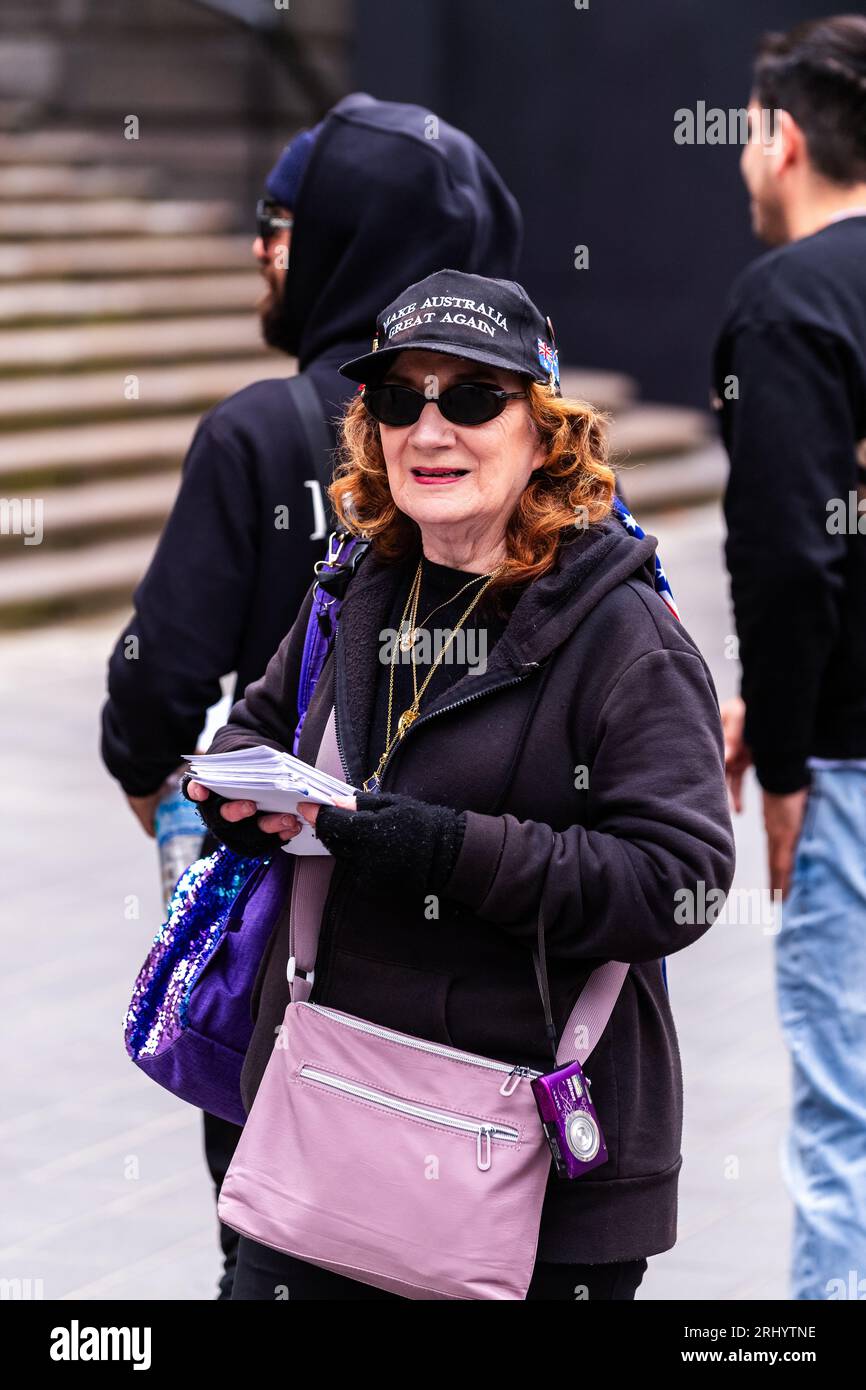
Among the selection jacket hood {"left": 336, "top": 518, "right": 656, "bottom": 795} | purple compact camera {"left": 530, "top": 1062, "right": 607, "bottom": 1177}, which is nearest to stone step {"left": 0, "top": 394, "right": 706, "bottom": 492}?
jacket hood {"left": 336, "top": 518, "right": 656, "bottom": 795}

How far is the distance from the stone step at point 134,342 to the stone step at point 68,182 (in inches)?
45.7

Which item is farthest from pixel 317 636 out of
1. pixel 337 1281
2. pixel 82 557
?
pixel 82 557

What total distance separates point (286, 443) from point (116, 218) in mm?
9412

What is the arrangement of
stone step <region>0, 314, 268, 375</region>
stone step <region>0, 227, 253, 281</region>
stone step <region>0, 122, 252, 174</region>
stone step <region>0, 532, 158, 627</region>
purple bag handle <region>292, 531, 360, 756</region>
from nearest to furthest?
purple bag handle <region>292, 531, 360, 756</region> < stone step <region>0, 532, 158, 627</region> < stone step <region>0, 314, 268, 375</region> < stone step <region>0, 227, 253, 281</region> < stone step <region>0, 122, 252, 174</region>

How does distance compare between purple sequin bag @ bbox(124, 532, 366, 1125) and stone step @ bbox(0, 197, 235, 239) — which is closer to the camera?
purple sequin bag @ bbox(124, 532, 366, 1125)

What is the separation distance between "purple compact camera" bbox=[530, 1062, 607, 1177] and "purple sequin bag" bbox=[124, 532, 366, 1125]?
0.59m

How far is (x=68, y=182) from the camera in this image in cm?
1264

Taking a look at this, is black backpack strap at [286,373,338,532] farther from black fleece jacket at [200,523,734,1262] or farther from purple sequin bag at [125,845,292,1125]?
black fleece jacket at [200,523,734,1262]

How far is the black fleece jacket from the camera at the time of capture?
2500 mm

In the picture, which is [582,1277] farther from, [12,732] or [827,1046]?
[12,732]

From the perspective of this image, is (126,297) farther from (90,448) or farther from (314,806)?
(314,806)

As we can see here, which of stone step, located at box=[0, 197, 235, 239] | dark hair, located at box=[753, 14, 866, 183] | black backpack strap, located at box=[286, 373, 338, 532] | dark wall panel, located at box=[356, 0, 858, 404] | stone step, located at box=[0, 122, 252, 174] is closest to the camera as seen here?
black backpack strap, located at box=[286, 373, 338, 532]

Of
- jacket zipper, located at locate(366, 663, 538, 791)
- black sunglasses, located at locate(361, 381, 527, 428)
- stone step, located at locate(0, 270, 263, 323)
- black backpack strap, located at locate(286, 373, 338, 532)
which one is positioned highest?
black sunglasses, located at locate(361, 381, 527, 428)
